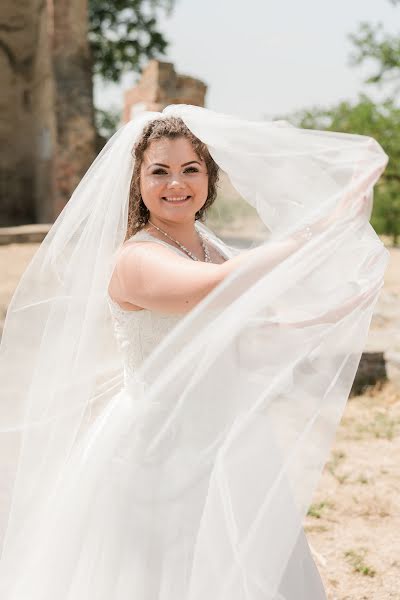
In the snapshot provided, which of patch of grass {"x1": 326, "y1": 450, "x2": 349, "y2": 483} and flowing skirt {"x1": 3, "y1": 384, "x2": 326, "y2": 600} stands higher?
flowing skirt {"x1": 3, "y1": 384, "x2": 326, "y2": 600}

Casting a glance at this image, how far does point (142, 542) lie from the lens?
5.17 ft

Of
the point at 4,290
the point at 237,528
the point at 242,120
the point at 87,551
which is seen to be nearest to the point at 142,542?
the point at 87,551

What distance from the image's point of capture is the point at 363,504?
3.20 meters

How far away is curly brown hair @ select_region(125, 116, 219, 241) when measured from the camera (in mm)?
1664

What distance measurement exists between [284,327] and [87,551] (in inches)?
30.1

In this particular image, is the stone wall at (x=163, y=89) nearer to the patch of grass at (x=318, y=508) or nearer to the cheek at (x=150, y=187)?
the patch of grass at (x=318, y=508)

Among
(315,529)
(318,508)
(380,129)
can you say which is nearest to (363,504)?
(318,508)

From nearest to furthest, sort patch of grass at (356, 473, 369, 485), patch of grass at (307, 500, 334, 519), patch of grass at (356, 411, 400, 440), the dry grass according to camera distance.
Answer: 1. the dry grass
2. patch of grass at (307, 500, 334, 519)
3. patch of grass at (356, 473, 369, 485)
4. patch of grass at (356, 411, 400, 440)

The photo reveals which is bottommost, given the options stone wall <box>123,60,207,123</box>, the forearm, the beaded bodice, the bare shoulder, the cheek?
stone wall <box>123,60,207,123</box>

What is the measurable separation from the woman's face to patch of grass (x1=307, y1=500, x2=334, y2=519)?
2011mm

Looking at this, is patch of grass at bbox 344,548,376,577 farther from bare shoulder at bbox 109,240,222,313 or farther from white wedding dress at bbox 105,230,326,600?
bare shoulder at bbox 109,240,222,313

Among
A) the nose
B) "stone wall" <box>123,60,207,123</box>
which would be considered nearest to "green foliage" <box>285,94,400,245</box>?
"stone wall" <box>123,60,207,123</box>

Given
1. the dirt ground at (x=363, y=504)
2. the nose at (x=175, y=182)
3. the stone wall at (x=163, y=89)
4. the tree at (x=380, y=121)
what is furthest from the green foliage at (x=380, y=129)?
the nose at (x=175, y=182)

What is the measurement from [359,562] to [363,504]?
0.54 metres
